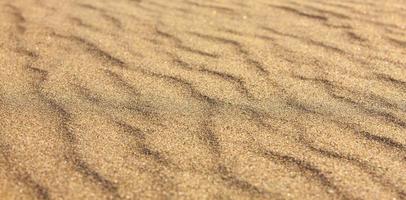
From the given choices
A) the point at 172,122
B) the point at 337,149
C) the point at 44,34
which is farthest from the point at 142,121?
the point at 44,34

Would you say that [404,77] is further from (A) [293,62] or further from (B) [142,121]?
(B) [142,121]

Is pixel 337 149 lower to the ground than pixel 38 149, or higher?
higher

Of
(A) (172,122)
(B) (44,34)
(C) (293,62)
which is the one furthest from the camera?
(B) (44,34)

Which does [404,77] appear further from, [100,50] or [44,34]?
[44,34]

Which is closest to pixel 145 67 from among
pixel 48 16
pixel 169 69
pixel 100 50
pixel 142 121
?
pixel 169 69

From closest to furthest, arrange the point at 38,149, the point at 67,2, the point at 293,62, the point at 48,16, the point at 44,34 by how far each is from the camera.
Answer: the point at 38,149 < the point at 293,62 < the point at 44,34 < the point at 48,16 < the point at 67,2

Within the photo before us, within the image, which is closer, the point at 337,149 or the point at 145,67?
the point at 337,149
